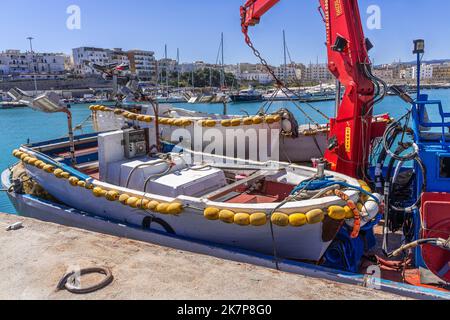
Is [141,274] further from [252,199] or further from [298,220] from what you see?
[252,199]

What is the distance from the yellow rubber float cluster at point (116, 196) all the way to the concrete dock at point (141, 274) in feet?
1.61

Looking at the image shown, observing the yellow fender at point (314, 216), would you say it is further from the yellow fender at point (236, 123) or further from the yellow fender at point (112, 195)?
the yellow fender at point (236, 123)

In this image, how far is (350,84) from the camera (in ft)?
17.7

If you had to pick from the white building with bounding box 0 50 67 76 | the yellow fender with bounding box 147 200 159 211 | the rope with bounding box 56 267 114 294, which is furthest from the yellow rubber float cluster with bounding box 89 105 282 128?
the white building with bounding box 0 50 67 76

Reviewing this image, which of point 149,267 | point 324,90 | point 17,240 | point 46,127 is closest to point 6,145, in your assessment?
point 46,127

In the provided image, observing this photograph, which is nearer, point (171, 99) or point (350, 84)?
point (350, 84)

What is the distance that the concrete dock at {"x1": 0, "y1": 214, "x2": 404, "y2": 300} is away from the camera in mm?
2729

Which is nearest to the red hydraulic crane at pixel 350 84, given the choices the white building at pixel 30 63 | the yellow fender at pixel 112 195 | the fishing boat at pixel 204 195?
the fishing boat at pixel 204 195

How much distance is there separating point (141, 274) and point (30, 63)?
101631 millimetres

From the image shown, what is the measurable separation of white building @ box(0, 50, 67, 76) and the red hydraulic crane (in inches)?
3543

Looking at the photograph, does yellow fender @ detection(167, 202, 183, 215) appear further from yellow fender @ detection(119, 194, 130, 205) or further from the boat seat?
the boat seat

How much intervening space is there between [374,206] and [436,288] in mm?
Answer: 915

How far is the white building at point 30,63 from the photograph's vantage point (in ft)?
283

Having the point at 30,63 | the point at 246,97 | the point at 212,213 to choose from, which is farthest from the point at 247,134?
the point at 30,63
